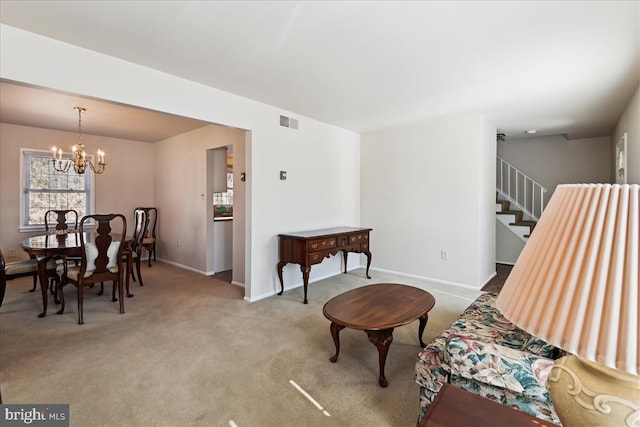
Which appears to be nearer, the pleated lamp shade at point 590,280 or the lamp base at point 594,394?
the pleated lamp shade at point 590,280

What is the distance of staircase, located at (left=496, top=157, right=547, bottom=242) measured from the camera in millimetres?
5844

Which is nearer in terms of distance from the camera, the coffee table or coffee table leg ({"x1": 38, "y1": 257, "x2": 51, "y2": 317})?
the coffee table

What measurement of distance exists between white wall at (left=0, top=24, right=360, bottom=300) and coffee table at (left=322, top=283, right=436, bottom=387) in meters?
1.58

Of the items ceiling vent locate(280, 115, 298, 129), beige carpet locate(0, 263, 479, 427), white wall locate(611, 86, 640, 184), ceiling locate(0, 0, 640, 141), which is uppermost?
ceiling locate(0, 0, 640, 141)

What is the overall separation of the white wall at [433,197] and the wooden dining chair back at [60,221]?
4.73 m

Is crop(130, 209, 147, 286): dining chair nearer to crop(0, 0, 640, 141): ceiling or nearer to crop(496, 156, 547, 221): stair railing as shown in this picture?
crop(0, 0, 640, 141): ceiling

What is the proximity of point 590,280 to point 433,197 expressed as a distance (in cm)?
424

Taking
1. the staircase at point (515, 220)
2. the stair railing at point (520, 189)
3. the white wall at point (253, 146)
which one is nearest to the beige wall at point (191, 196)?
the white wall at point (253, 146)

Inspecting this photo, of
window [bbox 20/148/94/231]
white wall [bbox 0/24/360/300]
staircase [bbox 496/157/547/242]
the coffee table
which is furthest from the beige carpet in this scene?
staircase [bbox 496/157/547/242]

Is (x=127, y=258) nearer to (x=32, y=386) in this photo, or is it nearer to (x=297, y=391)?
(x=32, y=386)

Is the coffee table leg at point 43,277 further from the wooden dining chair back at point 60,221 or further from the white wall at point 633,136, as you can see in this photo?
the white wall at point 633,136

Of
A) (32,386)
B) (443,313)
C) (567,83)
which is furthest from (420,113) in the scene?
(32,386)

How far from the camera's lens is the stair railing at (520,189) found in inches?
243

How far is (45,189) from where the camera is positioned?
207 inches
